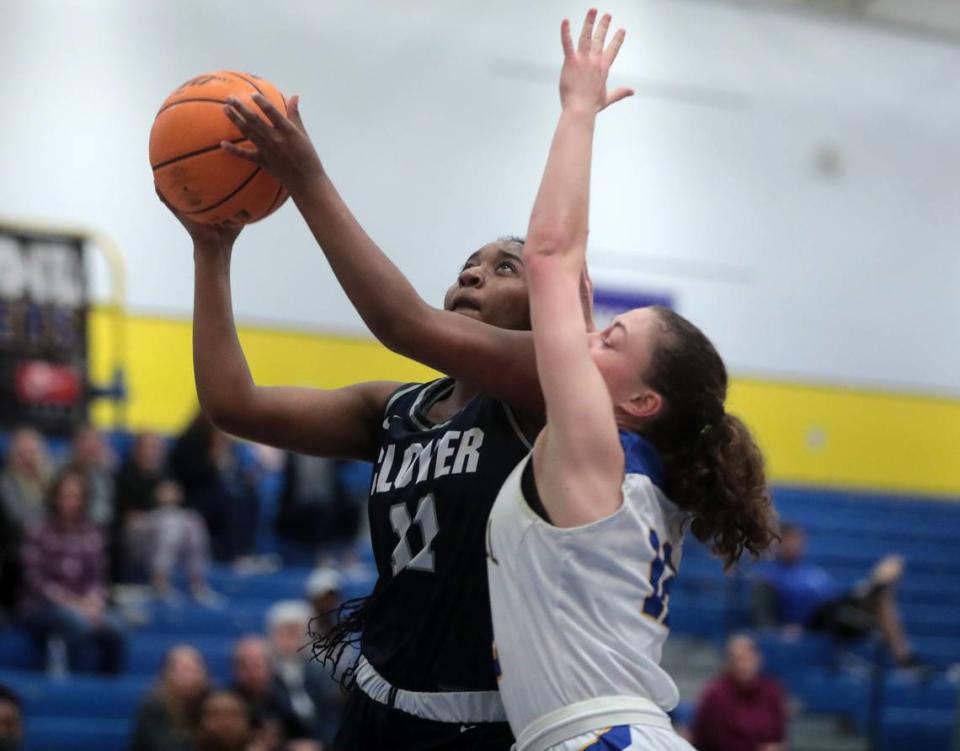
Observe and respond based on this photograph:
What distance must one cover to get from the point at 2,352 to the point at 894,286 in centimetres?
991

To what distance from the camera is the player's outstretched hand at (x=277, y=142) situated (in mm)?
2449

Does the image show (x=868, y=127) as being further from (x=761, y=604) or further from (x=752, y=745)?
(x=752, y=745)

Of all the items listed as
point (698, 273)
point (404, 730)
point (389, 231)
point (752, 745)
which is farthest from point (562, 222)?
point (698, 273)

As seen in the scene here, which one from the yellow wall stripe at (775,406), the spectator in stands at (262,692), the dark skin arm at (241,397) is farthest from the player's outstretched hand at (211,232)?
the yellow wall stripe at (775,406)

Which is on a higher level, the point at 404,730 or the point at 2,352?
the point at 404,730

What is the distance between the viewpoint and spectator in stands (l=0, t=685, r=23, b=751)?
5977 millimetres

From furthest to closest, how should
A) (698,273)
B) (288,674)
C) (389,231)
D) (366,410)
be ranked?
(698,273)
(389,231)
(288,674)
(366,410)

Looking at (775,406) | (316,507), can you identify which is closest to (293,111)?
(316,507)

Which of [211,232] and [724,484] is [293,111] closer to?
[211,232]

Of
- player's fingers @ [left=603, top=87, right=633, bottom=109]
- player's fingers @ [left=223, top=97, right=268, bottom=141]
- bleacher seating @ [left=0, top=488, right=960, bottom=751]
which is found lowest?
bleacher seating @ [left=0, top=488, right=960, bottom=751]

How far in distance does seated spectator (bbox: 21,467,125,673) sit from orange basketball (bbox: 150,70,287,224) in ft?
17.1

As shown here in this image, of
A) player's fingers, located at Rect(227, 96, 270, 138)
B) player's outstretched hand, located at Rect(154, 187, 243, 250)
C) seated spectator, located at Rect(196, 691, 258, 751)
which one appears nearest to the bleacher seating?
seated spectator, located at Rect(196, 691, 258, 751)

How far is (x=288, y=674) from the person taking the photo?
726cm

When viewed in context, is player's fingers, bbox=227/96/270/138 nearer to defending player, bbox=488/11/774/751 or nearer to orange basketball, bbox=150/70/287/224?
orange basketball, bbox=150/70/287/224
